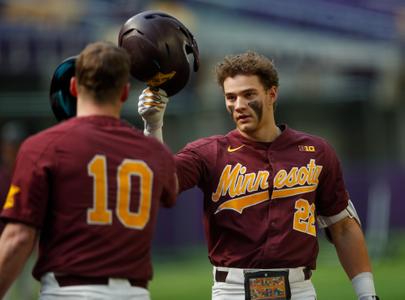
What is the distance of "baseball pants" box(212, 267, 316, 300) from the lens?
19.2ft

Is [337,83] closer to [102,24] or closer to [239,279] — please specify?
[102,24]

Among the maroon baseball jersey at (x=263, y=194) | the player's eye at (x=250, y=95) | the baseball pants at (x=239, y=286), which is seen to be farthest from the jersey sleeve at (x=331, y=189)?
the player's eye at (x=250, y=95)

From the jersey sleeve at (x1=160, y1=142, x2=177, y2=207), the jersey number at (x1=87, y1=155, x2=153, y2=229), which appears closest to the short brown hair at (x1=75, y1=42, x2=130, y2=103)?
the jersey number at (x1=87, y1=155, x2=153, y2=229)

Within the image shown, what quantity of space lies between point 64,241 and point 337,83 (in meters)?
20.7

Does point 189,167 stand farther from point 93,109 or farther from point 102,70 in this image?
point 102,70

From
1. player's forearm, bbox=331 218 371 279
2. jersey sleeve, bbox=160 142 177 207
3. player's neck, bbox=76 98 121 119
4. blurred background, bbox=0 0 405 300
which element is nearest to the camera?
player's neck, bbox=76 98 121 119

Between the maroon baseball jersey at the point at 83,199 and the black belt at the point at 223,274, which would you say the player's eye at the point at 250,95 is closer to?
the black belt at the point at 223,274

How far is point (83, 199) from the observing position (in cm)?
459

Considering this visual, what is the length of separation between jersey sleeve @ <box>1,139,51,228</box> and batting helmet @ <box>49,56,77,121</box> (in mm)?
948

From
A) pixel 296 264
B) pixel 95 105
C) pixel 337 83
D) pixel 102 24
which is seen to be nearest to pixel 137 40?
pixel 95 105

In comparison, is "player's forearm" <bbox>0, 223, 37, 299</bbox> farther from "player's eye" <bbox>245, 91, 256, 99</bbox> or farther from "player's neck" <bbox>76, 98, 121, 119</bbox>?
"player's eye" <bbox>245, 91, 256, 99</bbox>

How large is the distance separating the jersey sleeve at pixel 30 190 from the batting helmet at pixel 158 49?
1418 millimetres

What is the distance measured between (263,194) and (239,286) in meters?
0.57

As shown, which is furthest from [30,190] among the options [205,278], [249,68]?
[205,278]
